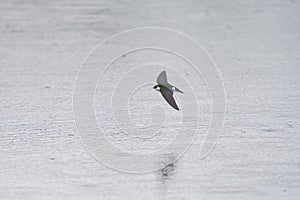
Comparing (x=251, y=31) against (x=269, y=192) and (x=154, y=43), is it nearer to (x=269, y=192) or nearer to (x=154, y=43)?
(x=154, y=43)

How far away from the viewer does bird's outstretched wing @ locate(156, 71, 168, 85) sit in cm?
513

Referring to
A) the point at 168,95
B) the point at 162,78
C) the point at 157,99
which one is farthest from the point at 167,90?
the point at 162,78

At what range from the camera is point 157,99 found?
4.94 m

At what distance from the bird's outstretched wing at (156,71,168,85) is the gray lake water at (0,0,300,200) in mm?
97

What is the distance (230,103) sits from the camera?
4.86 metres

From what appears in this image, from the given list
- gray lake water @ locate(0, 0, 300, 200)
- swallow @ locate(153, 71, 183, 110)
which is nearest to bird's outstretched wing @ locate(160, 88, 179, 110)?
swallow @ locate(153, 71, 183, 110)

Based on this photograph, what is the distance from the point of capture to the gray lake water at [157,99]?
3.70m

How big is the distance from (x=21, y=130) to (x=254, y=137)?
3.69 feet

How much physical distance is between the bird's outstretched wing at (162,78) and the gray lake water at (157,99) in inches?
3.8

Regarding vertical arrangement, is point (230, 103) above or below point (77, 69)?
below

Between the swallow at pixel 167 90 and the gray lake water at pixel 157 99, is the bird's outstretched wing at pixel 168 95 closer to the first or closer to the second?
the swallow at pixel 167 90

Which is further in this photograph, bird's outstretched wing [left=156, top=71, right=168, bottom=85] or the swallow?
bird's outstretched wing [left=156, top=71, right=168, bottom=85]

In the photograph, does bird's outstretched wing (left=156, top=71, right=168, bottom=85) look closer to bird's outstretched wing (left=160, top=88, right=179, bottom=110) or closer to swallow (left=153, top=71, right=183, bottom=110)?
swallow (left=153, top=71, right=183, bottom=110)

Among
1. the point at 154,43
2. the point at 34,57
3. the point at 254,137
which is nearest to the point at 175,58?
the point at 154,43
